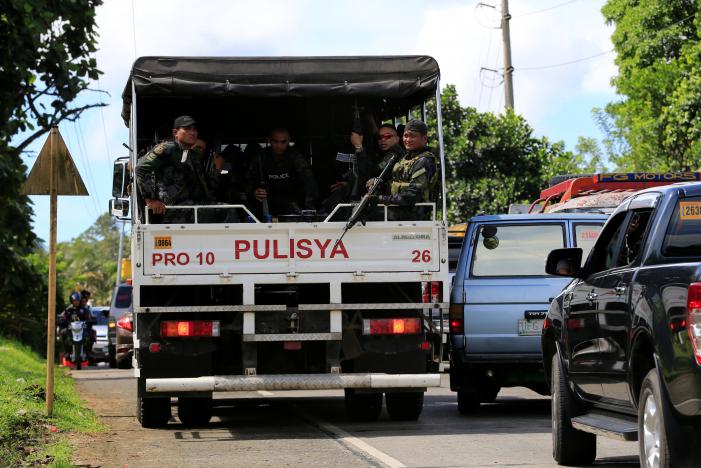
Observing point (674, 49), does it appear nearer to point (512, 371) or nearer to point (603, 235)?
point (512, 371)

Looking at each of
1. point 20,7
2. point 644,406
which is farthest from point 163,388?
point 20,7

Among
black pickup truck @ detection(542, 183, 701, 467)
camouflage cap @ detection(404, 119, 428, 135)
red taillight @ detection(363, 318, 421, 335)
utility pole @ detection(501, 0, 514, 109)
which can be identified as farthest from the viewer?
utility pole @ detection(501, 0, 514, 109)

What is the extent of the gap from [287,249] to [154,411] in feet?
7.06

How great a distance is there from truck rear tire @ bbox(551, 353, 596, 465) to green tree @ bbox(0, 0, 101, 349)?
11491 mm

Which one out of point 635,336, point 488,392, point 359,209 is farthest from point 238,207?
point 635,336

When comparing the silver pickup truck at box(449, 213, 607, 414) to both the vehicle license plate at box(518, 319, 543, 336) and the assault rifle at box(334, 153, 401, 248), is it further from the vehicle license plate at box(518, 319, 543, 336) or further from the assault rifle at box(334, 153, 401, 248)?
the assault rifle at box(334, 153, 401, 248)

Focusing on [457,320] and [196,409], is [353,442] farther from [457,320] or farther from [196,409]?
[196,409]

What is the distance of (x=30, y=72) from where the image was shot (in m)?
19.9

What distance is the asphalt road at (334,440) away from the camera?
33.4 feet

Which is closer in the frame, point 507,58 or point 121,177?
point 121,177

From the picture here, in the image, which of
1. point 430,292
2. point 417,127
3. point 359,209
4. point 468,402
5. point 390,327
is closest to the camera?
point 359,209

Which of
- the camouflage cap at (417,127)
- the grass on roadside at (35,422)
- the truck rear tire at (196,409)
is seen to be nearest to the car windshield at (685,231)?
the grass on roadside at (35,422)

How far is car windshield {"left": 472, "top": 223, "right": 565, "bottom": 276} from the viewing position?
13.5 m

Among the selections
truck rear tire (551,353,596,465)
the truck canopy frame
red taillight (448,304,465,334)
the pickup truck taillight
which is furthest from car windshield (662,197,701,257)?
red taillight (448,304,465,334)
